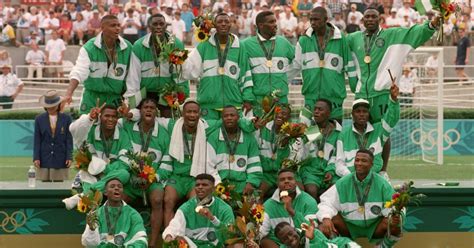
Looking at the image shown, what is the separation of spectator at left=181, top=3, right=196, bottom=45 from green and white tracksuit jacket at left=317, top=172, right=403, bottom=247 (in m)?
14.0

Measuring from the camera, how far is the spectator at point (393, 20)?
28597 mm

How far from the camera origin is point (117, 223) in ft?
47.5

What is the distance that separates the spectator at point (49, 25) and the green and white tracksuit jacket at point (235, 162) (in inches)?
575

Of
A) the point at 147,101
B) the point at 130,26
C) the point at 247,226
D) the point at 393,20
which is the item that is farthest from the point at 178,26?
the point at 247,226

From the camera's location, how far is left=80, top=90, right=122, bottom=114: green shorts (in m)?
16.1

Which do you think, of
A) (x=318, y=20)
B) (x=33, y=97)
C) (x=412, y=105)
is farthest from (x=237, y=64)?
(x=33, y=97)

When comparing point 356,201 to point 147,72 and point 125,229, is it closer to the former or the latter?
point 125,229

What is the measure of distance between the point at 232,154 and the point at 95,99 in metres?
1.70

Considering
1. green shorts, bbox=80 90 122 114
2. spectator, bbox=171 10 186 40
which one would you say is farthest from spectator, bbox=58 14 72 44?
green shorts, bbox=80 90 122 114

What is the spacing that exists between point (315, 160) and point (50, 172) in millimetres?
3567

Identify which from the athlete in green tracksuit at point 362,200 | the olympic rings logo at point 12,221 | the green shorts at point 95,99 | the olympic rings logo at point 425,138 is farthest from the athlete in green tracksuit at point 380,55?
the olympic rings logo at point 425,138

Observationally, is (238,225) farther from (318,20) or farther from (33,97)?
(33,97)

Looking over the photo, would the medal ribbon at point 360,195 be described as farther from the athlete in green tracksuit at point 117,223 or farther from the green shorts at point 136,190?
the athlete in green tracksuit at point 117,223

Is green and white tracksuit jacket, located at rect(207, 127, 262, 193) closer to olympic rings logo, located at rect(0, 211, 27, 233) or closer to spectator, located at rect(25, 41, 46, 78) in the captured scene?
olympic rings logo, located at rect(0, 211, 27, 233)
